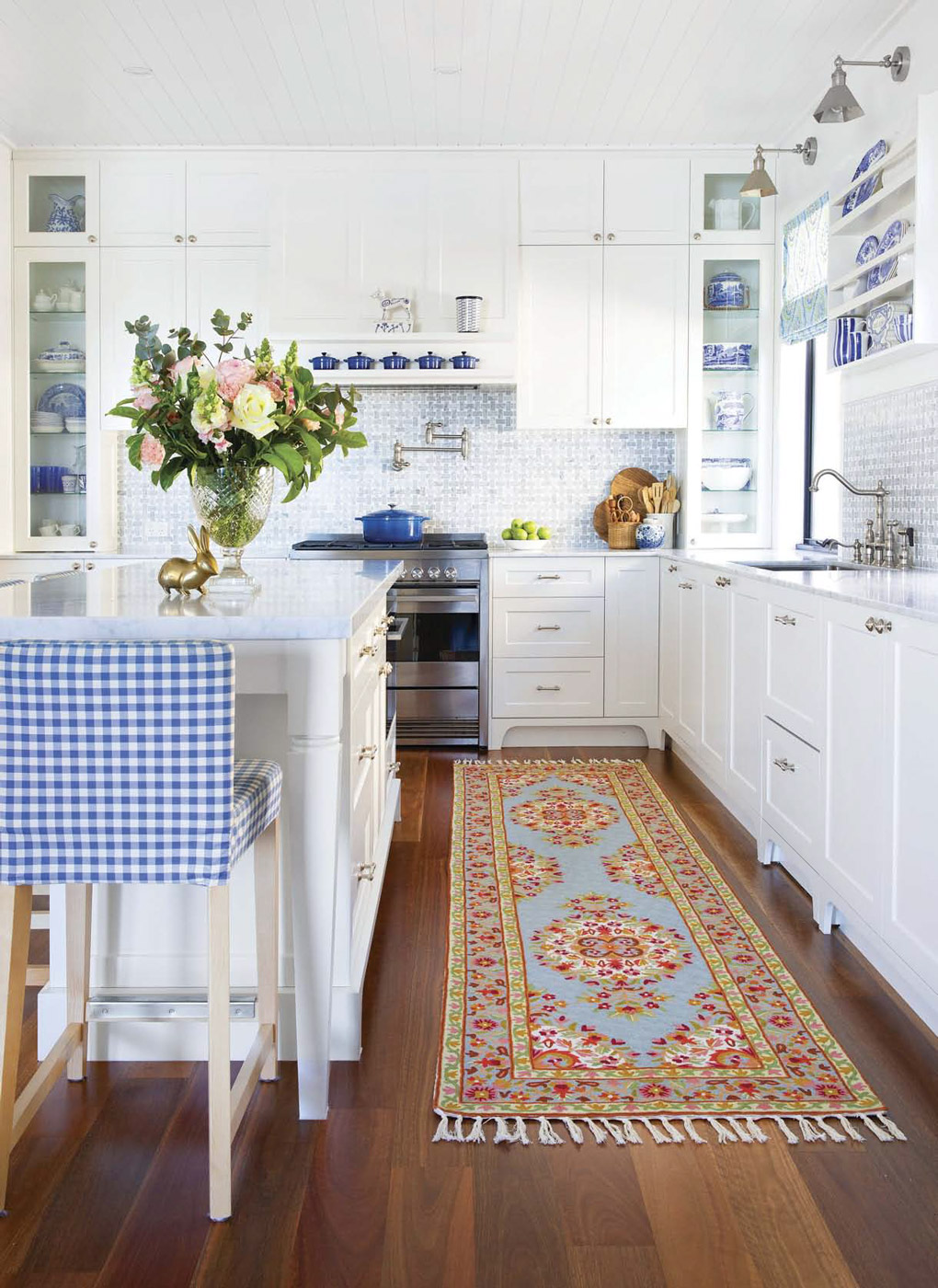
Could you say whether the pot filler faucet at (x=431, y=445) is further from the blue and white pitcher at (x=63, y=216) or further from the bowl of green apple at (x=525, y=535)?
the blue and white pitcher at (x=63, y=216)

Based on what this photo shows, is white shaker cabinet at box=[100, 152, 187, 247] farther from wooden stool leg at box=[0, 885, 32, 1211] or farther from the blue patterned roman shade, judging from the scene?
wooden stool leg at box=[0, 885, 32, 1211]

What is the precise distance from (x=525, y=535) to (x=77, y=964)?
11.5 ft

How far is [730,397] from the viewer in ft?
17.3

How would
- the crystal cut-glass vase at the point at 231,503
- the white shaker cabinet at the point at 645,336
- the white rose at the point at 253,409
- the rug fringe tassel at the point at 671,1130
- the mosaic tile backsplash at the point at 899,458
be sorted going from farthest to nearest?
the white shaker cabinet at the point at 645,336
the mosaic tile backsplash at the point at 899,458
the crystal cut-glass vase at the point at 231,503
the white rose at the point at 253,409
the rug fringe tassel at the point at 671,1130

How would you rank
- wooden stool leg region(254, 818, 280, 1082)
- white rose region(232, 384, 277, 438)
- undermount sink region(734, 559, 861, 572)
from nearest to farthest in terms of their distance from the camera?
wooden stool leg region(254, 818, 280, 1082) < white rose region(232, 384, 277, 438) < undermount sink region(734, 559, 861, 572)

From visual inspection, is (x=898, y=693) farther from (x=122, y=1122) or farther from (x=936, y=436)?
(x=122, y=1122)

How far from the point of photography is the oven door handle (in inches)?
149

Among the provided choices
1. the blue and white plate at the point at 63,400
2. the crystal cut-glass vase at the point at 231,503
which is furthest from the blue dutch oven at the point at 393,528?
the crystal cut-glass vase at the point at 231,503

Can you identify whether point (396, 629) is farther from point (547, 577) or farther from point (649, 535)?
point (649, 535)

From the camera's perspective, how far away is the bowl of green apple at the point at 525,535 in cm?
530

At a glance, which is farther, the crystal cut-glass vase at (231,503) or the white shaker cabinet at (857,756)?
the white shaker cabinet at (857,756)

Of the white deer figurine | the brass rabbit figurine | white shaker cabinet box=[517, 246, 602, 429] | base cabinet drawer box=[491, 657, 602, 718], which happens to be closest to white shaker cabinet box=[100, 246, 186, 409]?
the white deer figurine

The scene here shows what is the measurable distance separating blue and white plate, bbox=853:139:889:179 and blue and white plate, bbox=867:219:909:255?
0.73ft

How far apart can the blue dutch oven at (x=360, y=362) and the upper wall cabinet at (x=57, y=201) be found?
1.26 metres
